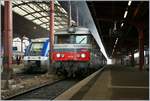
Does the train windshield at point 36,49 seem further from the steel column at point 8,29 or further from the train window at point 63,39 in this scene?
the steel column at point 8,29

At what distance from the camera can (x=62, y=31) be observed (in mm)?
25125

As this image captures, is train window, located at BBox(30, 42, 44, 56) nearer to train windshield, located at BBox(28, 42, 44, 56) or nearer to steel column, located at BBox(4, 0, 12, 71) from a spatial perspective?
train windshield, located at BBox(28, 42, 44, 56)

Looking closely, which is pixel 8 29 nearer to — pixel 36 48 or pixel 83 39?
pixel 83 39

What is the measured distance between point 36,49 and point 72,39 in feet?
34.9

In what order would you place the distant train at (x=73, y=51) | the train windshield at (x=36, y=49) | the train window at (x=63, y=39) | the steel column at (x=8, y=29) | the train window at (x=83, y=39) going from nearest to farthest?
the steel column at (x=8, y=29)
the distant train at (x=73, y=51)
the train window at (x=83, y=39)
the train window at (x=63, y=39)
the train windshield at (x=36, y=49)

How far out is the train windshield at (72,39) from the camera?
2411 centimetres

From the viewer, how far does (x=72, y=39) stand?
2436cm

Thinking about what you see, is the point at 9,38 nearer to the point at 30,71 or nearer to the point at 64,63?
the point at 64,63

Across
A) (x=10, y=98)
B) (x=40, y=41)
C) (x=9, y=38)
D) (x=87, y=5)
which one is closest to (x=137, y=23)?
(x=87, y=5)

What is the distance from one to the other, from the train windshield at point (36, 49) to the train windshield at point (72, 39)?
939 cm

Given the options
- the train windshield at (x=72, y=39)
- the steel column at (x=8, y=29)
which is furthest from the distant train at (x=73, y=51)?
the steel column at (x=8, y=29)

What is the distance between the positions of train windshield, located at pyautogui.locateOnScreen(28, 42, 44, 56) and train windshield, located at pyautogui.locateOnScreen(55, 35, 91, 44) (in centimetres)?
939

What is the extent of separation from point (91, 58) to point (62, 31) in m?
2.60

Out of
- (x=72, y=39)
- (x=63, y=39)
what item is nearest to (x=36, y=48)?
(x=63, y=39)
